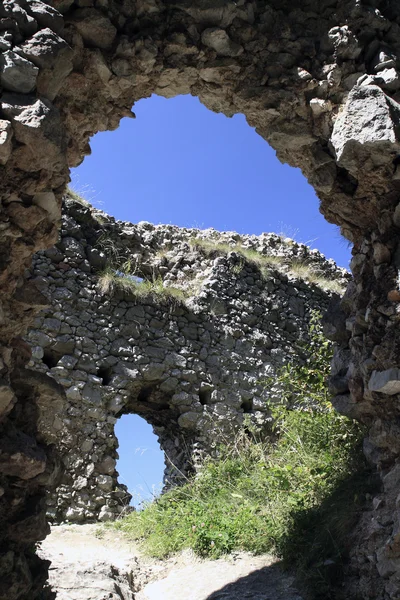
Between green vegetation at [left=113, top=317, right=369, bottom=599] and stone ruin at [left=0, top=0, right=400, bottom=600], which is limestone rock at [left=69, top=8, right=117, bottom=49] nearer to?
stone ruin at [left=0, top=0, right=400, bottom=600]

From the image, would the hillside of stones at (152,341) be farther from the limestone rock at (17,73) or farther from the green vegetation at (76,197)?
the limestone rock at (17,73)

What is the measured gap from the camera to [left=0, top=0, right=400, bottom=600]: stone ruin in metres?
2.71

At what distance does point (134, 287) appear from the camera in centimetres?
767

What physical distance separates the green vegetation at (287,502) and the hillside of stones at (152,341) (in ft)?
2.30

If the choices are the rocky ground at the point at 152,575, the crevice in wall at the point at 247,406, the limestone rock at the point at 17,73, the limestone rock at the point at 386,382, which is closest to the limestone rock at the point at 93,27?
the limestone rock at the point at 17,73

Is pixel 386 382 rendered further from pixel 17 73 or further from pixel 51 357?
pixel 51 357

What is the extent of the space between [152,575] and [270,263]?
6.01m

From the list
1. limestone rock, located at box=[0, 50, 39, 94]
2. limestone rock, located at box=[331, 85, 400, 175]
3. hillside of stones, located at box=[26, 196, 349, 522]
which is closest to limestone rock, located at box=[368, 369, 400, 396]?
limestone rock, located at box=[331, 85, 400, 175]

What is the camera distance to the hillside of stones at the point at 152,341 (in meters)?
6.64

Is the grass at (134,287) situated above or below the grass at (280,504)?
above

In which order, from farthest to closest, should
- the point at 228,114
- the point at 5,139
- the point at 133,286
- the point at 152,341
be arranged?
1. the point at 133,286
2. the point at 152,341
3. the point at 228,114
4. the point at 5,139

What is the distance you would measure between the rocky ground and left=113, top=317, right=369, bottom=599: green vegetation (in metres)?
0.14

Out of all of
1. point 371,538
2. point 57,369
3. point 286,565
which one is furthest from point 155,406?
point 371,538

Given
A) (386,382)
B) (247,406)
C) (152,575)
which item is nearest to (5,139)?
(386,382)
